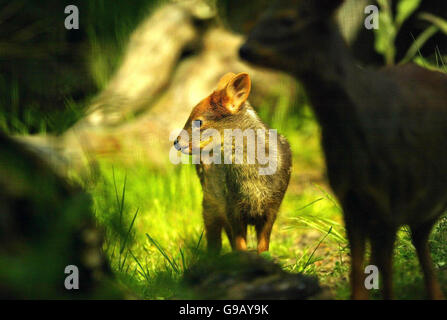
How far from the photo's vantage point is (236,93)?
12.1 feet

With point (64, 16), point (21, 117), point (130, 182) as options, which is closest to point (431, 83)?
point (64, 16)

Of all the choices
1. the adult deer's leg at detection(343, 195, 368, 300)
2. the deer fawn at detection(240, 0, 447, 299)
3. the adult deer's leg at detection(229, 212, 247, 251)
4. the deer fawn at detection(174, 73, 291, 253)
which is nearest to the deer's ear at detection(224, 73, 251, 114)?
the deer fawn at detection(174, 73, 291, 253)

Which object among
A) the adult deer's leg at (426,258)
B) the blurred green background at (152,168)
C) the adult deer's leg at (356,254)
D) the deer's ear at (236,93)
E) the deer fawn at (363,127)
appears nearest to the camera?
the deer fawn at (363,127)

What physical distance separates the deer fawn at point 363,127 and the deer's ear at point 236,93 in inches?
48.3

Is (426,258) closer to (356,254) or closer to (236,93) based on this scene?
(356,254)

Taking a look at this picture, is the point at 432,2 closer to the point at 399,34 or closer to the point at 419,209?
the point at 399,34

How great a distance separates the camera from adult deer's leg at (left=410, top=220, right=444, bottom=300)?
2.68m

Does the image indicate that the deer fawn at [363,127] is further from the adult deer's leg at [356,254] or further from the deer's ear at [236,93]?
the deer's ear at [236,93]

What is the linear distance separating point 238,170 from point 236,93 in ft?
1.64

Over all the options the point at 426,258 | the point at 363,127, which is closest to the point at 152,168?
the point at 426,258

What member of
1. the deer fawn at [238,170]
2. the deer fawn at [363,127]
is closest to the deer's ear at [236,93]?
the deer fawn at [238,170]

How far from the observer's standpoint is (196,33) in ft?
22.9

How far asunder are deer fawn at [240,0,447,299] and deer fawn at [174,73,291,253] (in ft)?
4.29

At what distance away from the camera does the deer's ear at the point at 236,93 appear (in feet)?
11.8
